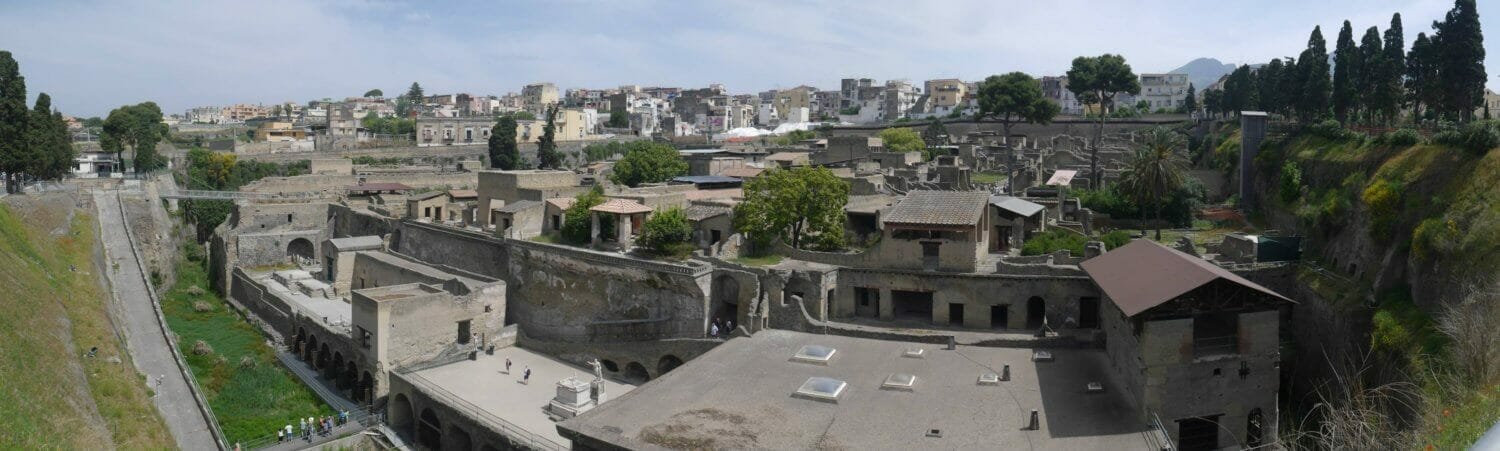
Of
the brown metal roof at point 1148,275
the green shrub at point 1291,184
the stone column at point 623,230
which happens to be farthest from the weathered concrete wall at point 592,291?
the green shrub at point 1291,184

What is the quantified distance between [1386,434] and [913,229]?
16524 mm

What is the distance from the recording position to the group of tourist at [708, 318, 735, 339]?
1230 inches

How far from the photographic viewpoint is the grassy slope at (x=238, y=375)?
1215 inches

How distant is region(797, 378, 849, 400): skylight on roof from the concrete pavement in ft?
49.3

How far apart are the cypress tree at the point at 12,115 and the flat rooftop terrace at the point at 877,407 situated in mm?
38475

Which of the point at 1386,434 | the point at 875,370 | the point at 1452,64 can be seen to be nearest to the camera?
the point at 1386,434

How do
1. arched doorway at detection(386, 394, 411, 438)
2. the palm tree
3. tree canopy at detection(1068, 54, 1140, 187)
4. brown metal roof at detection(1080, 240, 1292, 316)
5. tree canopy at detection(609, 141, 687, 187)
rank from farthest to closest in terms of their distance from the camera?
tree canopy at detection(1068, 54, 1140, 187), tree canopy at detection(609, 141, 687, 187), the palm tree, arched doorway at detection(386, 394, 411, 438), brown metal roof at detection(1080, 240, 1292, 316)

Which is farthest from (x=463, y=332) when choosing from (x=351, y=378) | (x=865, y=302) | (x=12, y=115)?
(x=12, y=115)

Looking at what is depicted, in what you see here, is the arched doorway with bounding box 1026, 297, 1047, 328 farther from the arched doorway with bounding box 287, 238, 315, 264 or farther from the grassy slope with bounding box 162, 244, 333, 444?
the arched doorway with bounding box 287, 238, 315, 264

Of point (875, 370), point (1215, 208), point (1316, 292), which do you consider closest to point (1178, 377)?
point (875, 370)

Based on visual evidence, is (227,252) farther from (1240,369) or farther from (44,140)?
(1240,369)

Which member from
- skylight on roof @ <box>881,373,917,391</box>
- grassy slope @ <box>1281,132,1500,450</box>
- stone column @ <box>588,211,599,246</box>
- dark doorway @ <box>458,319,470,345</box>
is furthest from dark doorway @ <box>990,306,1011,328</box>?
dark doorway @ <box>458,319,470,345</box>

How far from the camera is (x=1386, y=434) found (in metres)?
14.7

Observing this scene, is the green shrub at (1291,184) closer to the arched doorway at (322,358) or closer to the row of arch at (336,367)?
the row of arch at (336,367)
